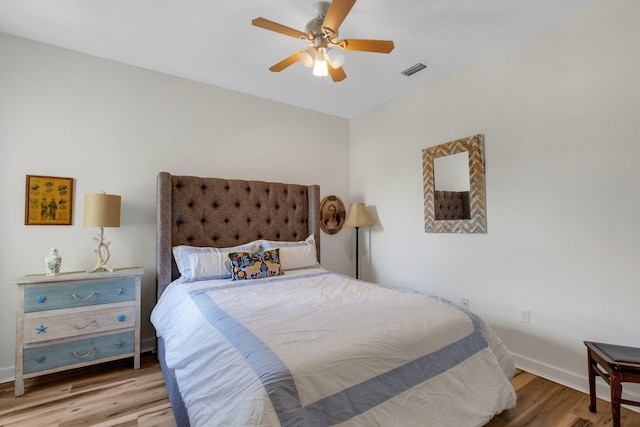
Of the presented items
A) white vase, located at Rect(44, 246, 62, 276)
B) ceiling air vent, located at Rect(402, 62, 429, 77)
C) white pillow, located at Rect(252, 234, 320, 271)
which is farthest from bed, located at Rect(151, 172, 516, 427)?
ceiling air vent, located at Rect(402, 62, 429, 77)

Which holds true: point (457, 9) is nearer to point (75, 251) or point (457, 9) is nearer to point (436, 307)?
point (436, 307)

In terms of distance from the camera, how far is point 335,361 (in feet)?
3.50

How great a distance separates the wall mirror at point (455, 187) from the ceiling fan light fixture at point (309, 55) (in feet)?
5.13

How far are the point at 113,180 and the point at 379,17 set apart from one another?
97.2 inches

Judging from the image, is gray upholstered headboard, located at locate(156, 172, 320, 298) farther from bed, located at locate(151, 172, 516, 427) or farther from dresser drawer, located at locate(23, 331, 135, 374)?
dresser drawer, located at locate(23, 331, 135, 374)

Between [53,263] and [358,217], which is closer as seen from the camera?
[53,263]

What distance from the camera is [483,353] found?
1536 millimetres

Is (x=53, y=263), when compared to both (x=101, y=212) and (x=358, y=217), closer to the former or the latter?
(x=101, y=212)

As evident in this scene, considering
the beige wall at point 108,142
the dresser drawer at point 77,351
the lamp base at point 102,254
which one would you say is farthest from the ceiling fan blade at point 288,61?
the dresser drawer at point 77,351

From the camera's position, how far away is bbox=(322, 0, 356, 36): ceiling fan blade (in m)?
1.50

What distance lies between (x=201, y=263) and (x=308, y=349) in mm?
1546

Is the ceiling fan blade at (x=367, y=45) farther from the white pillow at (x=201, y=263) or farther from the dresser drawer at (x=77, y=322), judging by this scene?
the dresser drawer at (x=77, y=322)

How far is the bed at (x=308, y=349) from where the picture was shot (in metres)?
0.99

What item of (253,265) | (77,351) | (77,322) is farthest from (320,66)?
(77,351)
